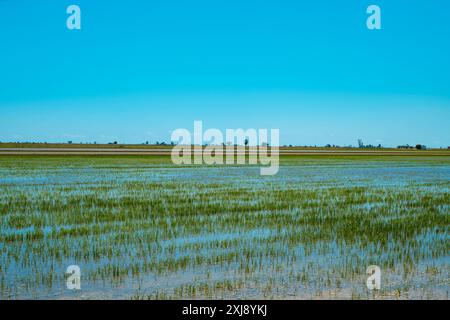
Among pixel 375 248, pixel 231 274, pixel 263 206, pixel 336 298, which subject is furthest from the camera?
pixel 263 206

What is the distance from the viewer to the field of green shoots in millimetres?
6238

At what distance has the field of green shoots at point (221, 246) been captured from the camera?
246 inches

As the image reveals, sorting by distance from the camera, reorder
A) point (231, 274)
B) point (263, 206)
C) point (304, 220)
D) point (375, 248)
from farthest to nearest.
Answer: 1. point (263, 206)
2. point (304, 220)
3. point (375, 248)
4. point (231, 274)

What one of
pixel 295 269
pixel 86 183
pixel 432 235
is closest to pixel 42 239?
pixel 295 269

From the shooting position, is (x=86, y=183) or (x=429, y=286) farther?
(x=86, y=183)

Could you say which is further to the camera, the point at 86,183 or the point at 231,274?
the point at 86,183

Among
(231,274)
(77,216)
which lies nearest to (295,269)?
(231,274)

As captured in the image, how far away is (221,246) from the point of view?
342 inches

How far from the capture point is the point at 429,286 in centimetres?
638

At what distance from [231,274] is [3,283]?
329cm
